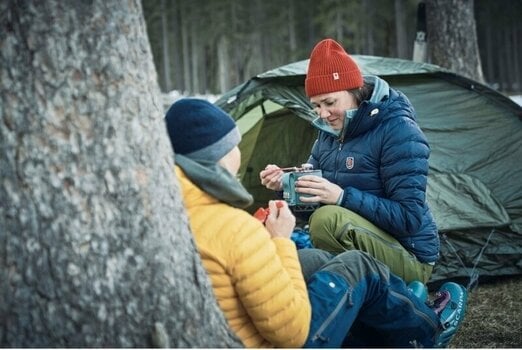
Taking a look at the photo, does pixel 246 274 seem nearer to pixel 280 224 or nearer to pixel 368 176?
pixel 280 224

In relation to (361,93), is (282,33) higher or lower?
lower

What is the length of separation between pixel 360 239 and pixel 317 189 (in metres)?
0.32

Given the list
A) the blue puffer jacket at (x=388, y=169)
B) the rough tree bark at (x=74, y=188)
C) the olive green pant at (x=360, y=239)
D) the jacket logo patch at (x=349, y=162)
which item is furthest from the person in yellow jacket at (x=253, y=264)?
the jacket logo patch at (x=349, y=162)

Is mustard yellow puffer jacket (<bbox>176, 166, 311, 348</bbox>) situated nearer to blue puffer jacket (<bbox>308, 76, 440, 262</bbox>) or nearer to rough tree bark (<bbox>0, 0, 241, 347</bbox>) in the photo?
rough tree bark (<bbox>0, 0, 241, 347</bbox>)

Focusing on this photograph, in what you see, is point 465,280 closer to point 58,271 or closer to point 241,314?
point 241,314

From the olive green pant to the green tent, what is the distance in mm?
1472

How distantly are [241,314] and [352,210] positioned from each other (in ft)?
4.39

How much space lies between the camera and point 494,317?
173 inches

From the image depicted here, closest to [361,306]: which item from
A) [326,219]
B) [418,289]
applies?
[418,289]

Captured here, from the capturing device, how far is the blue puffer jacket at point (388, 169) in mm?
3627

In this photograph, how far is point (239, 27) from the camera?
1533 inches

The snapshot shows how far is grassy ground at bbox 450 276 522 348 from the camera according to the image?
13.1 ft

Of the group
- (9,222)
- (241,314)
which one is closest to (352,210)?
(241,314)

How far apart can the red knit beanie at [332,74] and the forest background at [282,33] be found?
27.1 m
